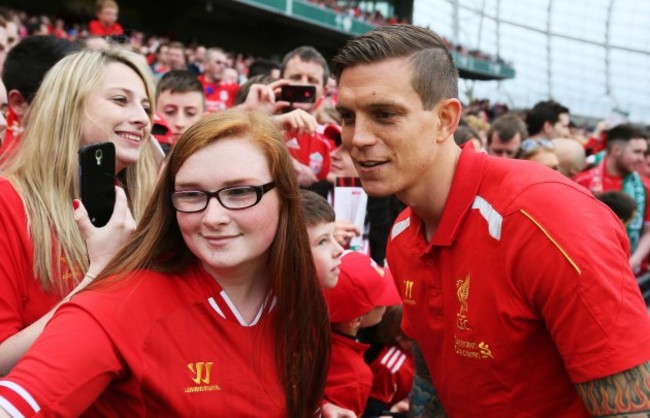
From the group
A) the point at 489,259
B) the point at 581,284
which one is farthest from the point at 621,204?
the point at 581,284

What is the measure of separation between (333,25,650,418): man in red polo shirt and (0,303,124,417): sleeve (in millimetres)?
859

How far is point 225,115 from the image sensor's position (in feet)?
6.23

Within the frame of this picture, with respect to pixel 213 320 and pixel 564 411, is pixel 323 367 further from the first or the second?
pixel 564 411

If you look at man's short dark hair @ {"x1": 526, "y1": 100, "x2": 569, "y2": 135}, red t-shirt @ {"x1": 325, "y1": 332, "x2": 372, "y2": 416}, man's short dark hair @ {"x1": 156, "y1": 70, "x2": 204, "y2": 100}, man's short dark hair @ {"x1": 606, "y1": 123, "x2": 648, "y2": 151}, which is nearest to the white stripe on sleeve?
red t-shirt @ {"x1": 325, "y1": 332, "x2": 372, "y2": 416}

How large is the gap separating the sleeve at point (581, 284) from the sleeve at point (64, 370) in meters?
1.02

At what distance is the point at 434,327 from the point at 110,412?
942 mm

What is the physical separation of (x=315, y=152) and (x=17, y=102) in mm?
2020

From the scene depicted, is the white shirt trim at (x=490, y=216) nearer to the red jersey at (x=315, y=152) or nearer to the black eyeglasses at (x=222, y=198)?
the black eyeglasses at (x=222, y=198)

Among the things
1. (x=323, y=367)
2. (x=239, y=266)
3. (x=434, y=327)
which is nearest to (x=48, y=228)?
(x=239, y=266)

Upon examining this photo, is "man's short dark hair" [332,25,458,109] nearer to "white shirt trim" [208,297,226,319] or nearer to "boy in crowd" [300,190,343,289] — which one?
"white shirt trim" [208,297,226,319]

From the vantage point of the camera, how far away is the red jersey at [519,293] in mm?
1583

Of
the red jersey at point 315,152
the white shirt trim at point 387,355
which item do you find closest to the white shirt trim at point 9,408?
the white shirt trim at point 387,355

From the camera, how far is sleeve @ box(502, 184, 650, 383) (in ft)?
5.15

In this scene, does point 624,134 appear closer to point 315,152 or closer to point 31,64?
point 315,152
